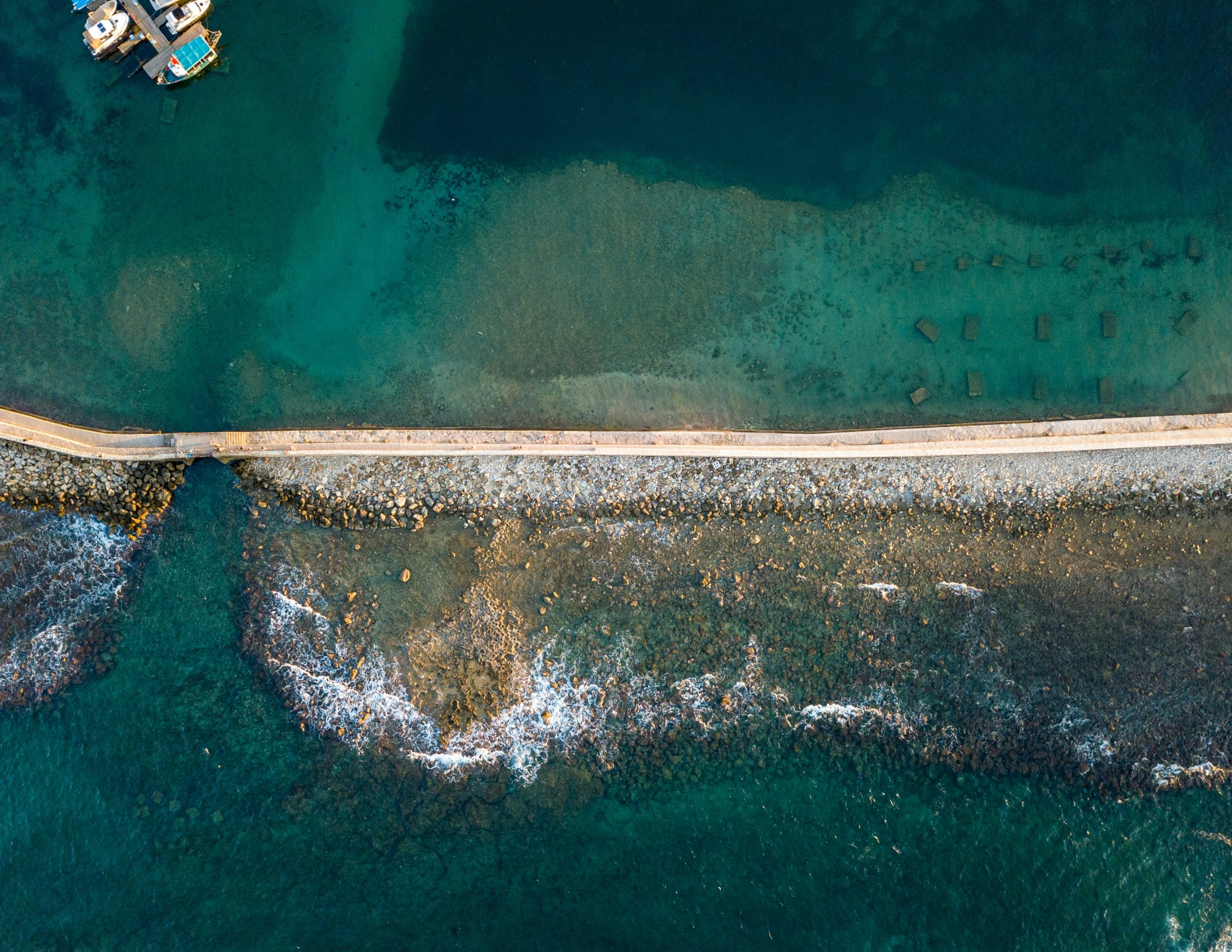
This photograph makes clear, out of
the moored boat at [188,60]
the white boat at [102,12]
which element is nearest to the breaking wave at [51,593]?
the moored boat at [188,60]

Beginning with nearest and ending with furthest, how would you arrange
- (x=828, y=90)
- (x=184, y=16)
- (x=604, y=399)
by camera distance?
(x=184, y=16) < (x=604, y=399) < (x=828, y=90)

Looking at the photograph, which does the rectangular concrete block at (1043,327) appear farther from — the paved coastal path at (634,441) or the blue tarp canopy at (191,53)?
the blue tarp canopy at (191,53)

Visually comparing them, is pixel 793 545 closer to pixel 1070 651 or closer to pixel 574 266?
pixel 1070 651

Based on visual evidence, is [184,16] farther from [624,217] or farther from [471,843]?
[471,843]

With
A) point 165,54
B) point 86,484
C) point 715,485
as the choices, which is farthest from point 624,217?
point 86,484

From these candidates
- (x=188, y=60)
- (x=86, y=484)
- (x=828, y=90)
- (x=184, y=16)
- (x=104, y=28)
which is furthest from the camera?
(x=828, y=90)

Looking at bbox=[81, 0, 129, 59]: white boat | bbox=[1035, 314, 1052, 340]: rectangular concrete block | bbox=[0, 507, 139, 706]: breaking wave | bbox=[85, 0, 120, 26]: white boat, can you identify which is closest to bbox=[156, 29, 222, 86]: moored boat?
bbox=[81, 0, 129, 59]: white boat
